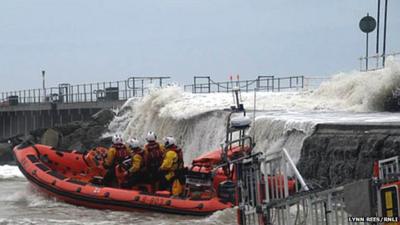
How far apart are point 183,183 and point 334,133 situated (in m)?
2.86

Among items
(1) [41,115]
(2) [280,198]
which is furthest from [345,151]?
(1) [41,115]

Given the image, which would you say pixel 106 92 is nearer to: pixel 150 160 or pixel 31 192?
pixel 31 192

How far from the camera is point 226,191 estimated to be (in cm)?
1134

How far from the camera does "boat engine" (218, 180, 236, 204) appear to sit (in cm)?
1106

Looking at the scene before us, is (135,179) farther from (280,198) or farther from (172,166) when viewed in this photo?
(280,198)

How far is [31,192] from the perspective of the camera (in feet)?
50.9

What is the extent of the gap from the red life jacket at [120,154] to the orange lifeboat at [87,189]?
0.62 meters

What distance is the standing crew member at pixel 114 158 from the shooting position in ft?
45.3

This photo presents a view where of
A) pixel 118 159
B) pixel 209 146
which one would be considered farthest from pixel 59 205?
pixel 209 146

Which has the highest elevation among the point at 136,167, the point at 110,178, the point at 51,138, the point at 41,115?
the point at 41,115

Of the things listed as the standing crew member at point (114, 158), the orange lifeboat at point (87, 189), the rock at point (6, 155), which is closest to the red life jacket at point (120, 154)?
the standing crew member at point (114, 158)

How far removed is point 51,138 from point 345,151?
2121 cm

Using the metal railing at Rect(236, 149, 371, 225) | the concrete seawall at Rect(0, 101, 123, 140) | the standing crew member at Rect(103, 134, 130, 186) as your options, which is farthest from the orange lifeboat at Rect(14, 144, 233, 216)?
the concrete seawall at Rect(0, 101, 123, 140)

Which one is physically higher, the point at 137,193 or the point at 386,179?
the point at 386,179
